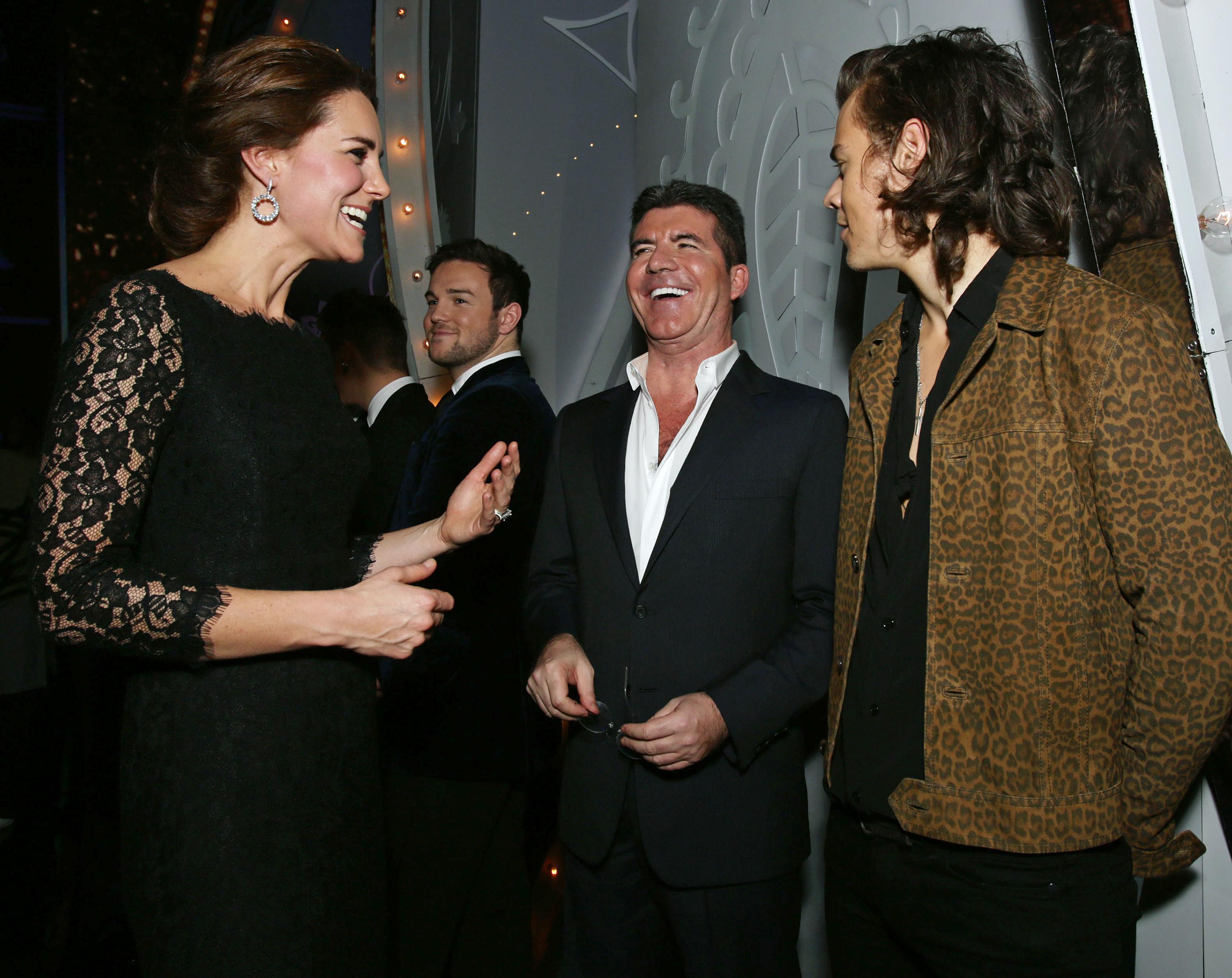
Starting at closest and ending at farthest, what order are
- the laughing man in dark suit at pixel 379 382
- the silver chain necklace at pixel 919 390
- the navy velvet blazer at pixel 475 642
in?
the silver chain necklace at pixel 919 390 < the navy velvet blazer at pixel 475 642 < the laughing man in dark suit at pixel 379 382

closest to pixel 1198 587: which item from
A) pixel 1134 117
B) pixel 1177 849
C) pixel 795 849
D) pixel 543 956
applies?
pixel 1177 849

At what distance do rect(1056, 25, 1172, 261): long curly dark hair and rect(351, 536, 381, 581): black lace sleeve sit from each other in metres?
1.37

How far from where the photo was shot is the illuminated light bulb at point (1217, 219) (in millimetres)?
1040

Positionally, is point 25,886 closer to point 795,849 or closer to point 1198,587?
point 795,849

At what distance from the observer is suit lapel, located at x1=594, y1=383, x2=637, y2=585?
5.27 ft

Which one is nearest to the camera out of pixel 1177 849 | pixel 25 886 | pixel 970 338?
pixel 1177 849

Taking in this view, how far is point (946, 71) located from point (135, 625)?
1.46 meters

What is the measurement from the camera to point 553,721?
7.77 feet

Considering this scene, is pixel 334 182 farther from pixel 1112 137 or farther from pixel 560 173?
pixel 560 173

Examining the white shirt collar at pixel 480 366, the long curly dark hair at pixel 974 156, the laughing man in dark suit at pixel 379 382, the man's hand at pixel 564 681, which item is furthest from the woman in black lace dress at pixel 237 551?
the laughing man in dark suit at pixel 379 382

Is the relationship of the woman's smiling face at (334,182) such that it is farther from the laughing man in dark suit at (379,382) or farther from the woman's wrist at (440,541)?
the laughing man in dark suit at (379,382)

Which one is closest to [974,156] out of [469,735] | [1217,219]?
[1217,219]

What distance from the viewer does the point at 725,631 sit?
5.05ft

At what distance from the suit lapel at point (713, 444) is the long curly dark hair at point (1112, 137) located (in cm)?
67
